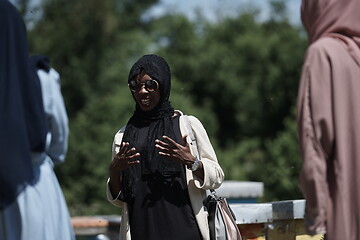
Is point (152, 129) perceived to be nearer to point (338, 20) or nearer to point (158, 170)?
point (158, 170)

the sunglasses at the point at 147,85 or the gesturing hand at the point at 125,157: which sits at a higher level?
the sunglasses at the point at 147,85

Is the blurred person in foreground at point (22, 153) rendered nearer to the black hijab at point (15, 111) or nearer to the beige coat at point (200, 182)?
the black hijab at point (15, 111)

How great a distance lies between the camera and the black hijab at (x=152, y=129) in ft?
12.6

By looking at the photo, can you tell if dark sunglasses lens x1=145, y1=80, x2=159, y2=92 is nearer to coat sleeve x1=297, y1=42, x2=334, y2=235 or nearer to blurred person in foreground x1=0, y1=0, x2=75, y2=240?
blurred person in foreground x1=0, y1=0, x2=75, y2=240

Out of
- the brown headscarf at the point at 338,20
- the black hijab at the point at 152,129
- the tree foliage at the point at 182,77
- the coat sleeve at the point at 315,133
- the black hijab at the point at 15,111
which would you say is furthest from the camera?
the tree foliage at the point at 182,77

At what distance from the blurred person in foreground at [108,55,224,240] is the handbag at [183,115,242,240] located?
40mm

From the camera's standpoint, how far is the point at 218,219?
3.88 metres

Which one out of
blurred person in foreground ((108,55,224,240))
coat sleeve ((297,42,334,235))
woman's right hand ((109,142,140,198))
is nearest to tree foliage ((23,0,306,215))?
blurred person in foreground ((108,55,224,240))

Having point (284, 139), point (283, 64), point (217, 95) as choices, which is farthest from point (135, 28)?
point (284, 139)

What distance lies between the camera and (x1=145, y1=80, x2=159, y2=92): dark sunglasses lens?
12.8 feet

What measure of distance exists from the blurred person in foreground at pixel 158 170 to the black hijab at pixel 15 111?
608 millimetres

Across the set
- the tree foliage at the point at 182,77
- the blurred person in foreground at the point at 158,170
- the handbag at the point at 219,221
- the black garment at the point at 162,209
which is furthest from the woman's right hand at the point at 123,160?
the tree foliage at the point at 182,77

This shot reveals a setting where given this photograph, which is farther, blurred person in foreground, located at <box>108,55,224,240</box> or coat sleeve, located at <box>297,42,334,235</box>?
blurred person in foreground, located at <box>108,55,224,240</box>

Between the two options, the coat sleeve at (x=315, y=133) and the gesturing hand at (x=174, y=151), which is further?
the gesturing hand at (x=174, y=151)
